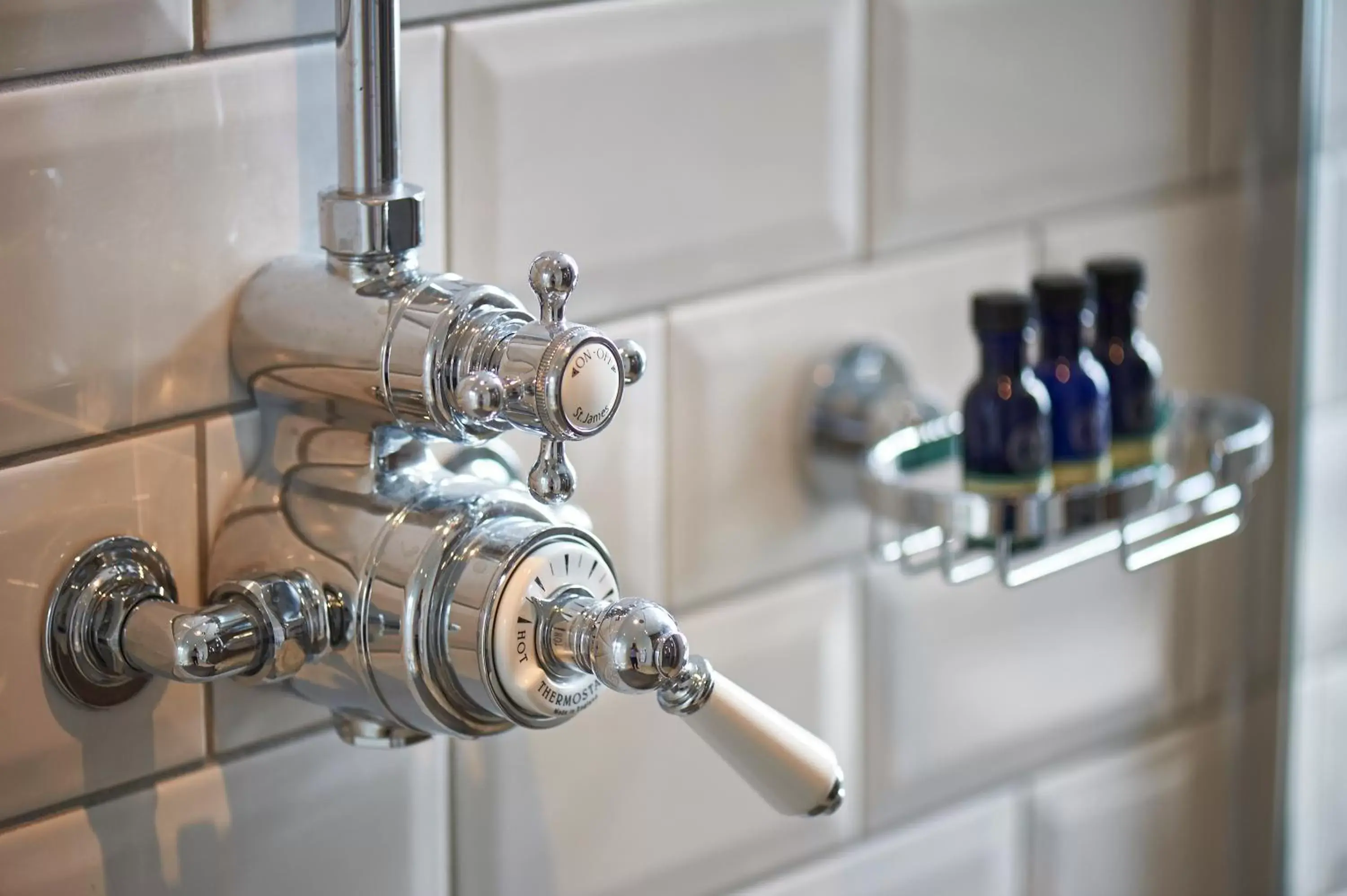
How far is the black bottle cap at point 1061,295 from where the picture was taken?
0.74m

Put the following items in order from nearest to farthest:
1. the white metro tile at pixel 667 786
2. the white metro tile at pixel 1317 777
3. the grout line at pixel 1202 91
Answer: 1. the white metro tile at pixel 667 786
2. the grout line at pixel 1202 91
3. the white metro tile at pixel 1317 777

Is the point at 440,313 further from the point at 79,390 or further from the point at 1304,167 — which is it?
the point at 1304,167

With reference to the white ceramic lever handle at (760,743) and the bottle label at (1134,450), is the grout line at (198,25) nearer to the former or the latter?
the white ceramic lever handle at (760,743)

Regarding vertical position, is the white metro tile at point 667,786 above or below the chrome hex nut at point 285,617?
below

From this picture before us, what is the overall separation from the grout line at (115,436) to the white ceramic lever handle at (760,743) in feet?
0.61

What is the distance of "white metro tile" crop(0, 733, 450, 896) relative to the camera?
1.83ft

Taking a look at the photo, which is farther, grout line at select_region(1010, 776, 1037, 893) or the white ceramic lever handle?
grout line at select_region(1010, 776, 1037, 893)

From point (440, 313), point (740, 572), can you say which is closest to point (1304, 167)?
point (740, 572)

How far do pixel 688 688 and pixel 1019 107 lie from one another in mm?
434

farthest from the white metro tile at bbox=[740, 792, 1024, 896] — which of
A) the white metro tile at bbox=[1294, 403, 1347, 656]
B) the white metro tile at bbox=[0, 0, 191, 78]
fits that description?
the white metro tile at bbox=[0, 0, 191, 78]

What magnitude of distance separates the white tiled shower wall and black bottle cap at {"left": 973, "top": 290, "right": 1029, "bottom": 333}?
0.07m

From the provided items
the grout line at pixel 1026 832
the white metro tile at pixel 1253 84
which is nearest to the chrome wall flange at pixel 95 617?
the grout line at pixel 1026 832

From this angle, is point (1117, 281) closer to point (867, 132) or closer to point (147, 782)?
point (867, 132)

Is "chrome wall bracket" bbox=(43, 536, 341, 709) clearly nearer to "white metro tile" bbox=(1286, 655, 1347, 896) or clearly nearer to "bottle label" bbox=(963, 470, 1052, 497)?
"bottle label" bbox=(963, 470, 1052, 497)
